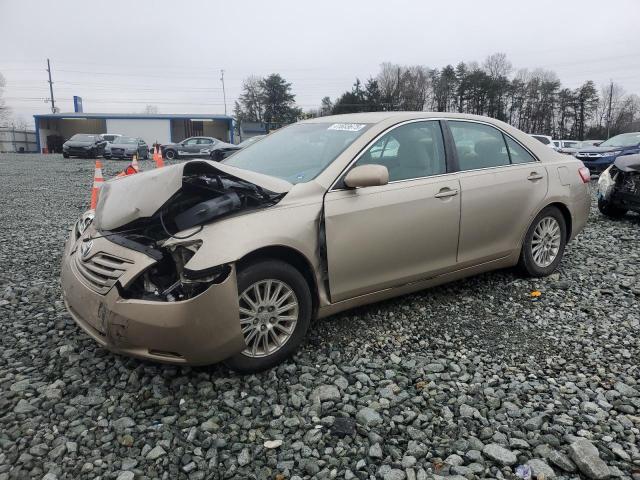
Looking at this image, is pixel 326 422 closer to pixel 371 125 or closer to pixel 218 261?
pixel 218 261

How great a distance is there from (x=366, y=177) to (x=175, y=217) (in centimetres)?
123

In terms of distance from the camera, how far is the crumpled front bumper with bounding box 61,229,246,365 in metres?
2.63

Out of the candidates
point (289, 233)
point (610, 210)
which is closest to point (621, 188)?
point (610, 210)

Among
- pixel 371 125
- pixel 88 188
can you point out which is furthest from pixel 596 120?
pixel 371 125

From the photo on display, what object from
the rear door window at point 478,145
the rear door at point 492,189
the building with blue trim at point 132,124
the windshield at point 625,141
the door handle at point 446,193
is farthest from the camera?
the building with blue trim at point 132,124

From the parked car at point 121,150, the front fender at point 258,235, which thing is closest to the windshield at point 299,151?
the front fender at point 258,235

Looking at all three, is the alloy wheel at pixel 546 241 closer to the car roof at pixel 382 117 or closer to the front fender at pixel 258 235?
the car roof at pixel 382 117

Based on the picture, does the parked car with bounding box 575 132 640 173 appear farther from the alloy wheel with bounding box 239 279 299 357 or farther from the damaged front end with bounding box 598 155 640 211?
the alloy wheel with bounding box 239 279 299 357

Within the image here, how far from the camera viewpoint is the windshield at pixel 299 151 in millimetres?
3527

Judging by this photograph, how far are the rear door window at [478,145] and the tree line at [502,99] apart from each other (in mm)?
55792

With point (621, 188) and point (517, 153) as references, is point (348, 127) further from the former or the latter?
point (621, 188)

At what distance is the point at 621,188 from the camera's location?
7.86 metres

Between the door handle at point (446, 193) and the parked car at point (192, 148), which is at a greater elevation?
the parked car at point (192, 148)

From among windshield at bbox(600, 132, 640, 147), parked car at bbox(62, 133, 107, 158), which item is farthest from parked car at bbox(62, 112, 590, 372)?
parked car at bbox(62, 133, 107, 158)
